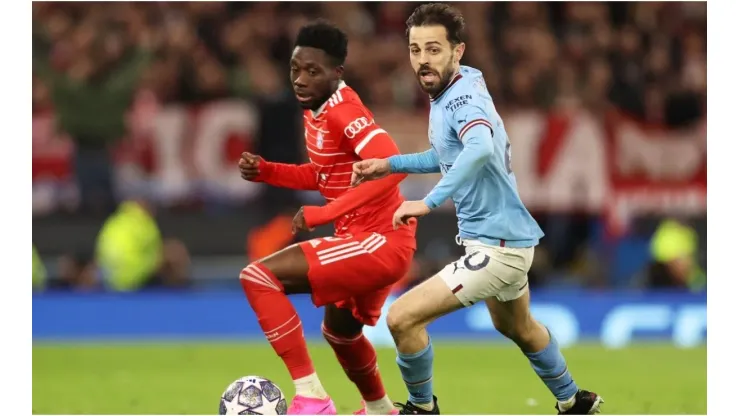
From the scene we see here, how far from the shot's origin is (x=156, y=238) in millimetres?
17750

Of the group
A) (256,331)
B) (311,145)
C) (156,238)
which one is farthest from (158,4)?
(311,145)

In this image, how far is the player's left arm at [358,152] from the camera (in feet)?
24.2

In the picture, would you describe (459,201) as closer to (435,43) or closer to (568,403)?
(435,43)

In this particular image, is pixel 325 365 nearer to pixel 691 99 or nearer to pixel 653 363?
pixel 653 363

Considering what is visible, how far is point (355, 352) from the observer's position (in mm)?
8039

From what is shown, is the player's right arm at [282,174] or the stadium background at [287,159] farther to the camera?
the stadium background at [287,159]

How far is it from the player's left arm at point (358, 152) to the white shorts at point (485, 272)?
63 centimetres

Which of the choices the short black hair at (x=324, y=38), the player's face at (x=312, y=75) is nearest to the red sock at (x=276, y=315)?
the player's face at (x=312, y=75)

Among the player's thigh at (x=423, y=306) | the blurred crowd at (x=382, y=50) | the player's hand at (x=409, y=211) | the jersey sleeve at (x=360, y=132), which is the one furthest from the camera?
the blurred crowd at (x=382, y=50)

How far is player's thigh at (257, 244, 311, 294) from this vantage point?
7.46m

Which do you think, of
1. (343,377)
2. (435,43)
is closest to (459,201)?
(435,43)

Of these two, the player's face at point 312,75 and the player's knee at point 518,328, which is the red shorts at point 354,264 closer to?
the player's knee at point 518,328

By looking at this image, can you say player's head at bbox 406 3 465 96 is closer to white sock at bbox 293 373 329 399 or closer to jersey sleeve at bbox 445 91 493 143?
jersey sleeve at bbox 445 91 493 143

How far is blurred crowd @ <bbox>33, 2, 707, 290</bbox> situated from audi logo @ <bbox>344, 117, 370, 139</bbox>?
347 inches
